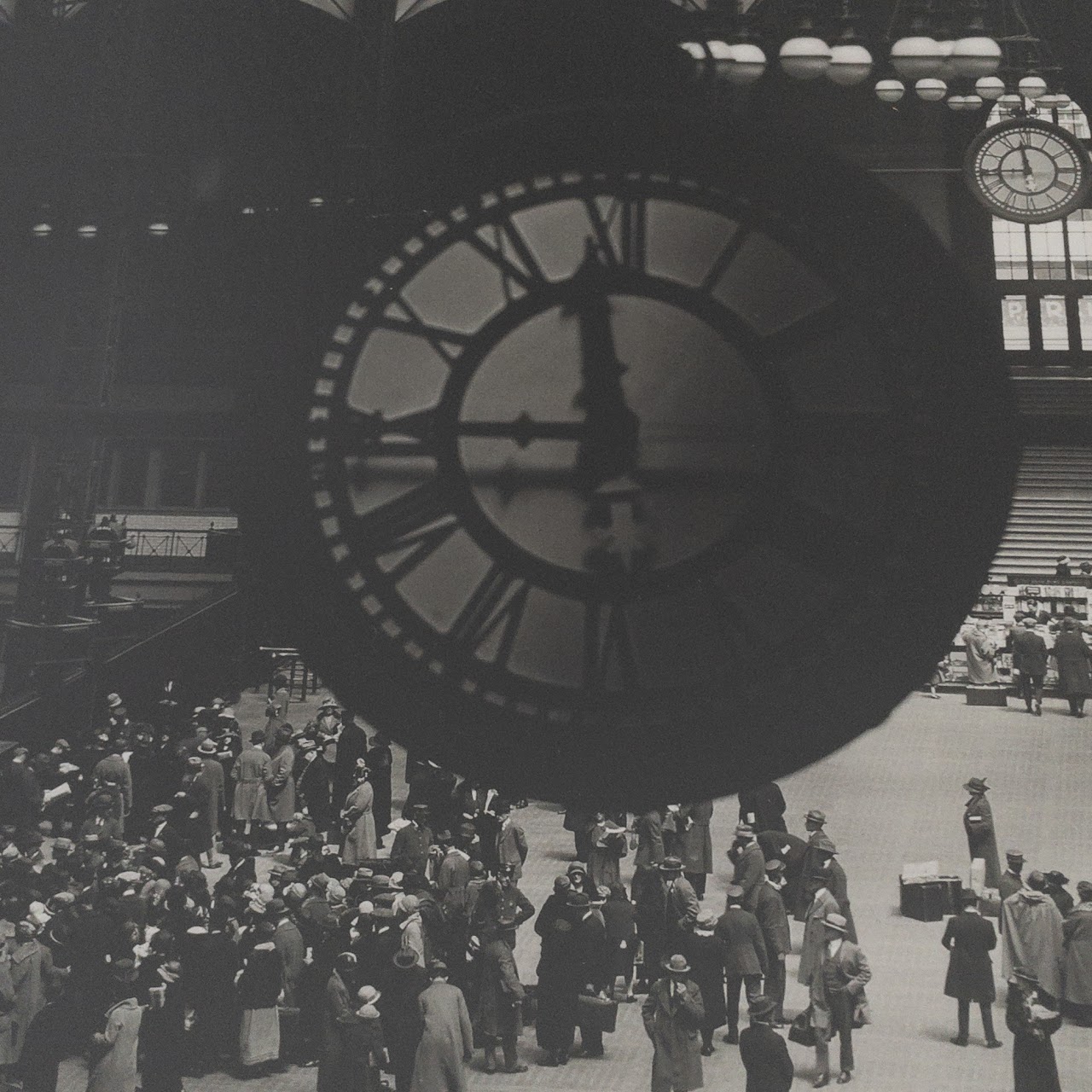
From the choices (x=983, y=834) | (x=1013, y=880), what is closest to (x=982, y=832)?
(x=983, y=834)

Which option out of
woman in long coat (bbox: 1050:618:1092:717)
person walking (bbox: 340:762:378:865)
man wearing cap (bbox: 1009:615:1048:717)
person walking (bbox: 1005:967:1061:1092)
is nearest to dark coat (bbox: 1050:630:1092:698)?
woman in long coat (bbox: 1050:618:1092:717)

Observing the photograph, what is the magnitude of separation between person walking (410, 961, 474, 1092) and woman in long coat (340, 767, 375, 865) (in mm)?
2111

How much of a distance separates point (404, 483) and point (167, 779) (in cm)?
1004

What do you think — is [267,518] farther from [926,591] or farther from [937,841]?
[937,841]

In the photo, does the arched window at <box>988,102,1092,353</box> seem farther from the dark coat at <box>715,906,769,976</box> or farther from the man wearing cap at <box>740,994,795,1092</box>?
the man wearing cap at <box>740,994,795,1092</box>

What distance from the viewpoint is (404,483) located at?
1.31 m

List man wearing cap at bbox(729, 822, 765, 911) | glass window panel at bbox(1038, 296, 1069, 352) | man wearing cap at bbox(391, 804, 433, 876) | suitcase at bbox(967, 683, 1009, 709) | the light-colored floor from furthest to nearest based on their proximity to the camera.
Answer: glass window panel at bbox(1038, 296, 1069, 352) → suitcase at bbox(967, 683, 1009, 709) → man wearing cap at bbox(391, 804, 433, 876) → man wearing cap at bbox(729, 822, 765, 911) → the light-colored floor

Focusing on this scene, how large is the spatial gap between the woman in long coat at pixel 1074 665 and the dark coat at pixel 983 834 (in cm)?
300

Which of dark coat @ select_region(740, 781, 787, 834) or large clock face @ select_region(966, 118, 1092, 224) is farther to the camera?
dark coat @ select_region(740, 781, 787, 834)

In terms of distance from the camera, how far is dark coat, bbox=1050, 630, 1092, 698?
12258 mm

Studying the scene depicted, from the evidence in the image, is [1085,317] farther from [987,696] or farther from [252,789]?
[252,789]

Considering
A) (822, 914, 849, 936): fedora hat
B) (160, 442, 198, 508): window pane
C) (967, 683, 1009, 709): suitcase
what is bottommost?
(822, 914, 849, 936): fedora hat

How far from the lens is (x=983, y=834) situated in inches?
381

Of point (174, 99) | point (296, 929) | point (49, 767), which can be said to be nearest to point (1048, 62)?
point (174, 99)
